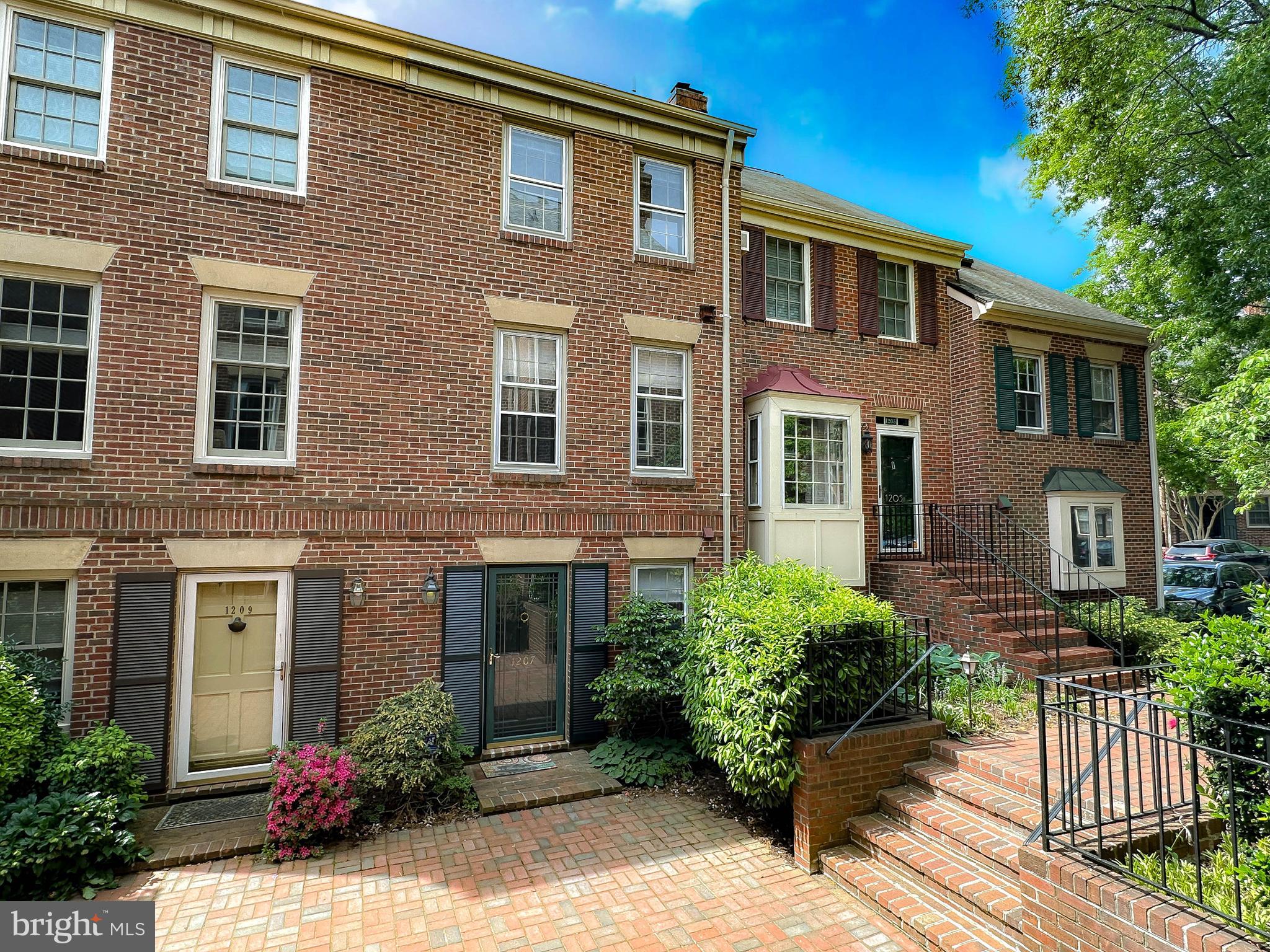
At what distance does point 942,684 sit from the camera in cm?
766

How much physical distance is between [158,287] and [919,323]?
38.0 feet

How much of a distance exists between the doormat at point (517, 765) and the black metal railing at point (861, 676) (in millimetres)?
3173

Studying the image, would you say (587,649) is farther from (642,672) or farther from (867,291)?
(867,291)

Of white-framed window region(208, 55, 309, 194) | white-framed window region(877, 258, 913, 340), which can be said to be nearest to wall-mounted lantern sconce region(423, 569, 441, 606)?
white-framed window region(208, 55, 309, 194)

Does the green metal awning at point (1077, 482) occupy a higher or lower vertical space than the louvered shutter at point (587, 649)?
higher

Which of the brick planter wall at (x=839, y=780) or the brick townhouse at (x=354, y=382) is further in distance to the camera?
the brick townhouse at (x=354, y=382)

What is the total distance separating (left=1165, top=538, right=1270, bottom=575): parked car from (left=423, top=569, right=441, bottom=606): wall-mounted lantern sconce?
77.0ft

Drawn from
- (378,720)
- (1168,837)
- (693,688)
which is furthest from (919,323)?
(378,720)

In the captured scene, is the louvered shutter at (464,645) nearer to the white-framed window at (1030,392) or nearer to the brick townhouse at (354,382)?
the brick townhouse at (354,382)

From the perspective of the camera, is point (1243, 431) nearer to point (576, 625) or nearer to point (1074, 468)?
point (1074, 468)

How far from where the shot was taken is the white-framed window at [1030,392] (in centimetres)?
1185

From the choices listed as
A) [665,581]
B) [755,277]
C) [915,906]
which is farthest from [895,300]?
[915,906]

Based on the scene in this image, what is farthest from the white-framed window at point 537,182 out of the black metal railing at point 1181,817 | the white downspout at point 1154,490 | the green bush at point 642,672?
the white downspout at point 1154,490

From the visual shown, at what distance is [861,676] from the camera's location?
591 centimetres
